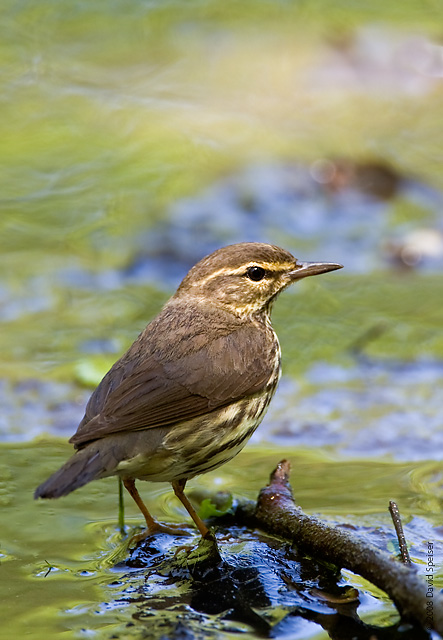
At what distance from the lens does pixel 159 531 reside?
5.51 m


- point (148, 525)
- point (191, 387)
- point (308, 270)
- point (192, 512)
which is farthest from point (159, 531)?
point (308, 270)

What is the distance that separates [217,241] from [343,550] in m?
6.25

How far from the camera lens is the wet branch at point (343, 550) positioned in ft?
13.2

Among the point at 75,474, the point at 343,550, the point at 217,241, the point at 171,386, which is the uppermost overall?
the point at 217,241

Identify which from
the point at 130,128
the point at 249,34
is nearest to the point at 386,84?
the point at 249,34

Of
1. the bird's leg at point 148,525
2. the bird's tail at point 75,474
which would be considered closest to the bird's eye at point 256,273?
the bird's leg at point 148,525

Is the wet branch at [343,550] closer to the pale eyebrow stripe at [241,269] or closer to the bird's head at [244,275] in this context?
the bird's head at [244,275]

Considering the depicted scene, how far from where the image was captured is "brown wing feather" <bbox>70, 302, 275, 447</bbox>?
16.6 feet

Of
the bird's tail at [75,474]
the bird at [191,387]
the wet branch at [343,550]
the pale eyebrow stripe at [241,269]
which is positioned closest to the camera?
the wet branch at [343,550]

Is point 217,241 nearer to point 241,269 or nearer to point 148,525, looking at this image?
point 241,269

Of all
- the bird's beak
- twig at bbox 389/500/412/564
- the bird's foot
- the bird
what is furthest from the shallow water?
the bird's beak

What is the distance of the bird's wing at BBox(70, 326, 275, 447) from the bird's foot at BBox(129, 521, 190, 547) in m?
0.71

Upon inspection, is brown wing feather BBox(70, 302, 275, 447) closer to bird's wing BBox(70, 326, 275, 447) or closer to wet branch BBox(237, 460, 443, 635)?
bird's wing BBox(70, 326, 275, 447)

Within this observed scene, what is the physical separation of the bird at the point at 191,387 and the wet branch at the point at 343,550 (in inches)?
13.1
